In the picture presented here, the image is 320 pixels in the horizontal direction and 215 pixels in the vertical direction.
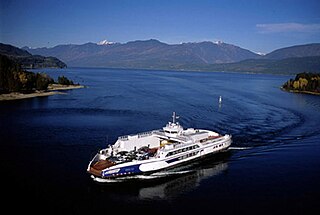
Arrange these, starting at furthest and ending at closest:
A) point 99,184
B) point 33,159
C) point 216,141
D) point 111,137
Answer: point 111,137 → point 216,141 → point 33,159 → point 99,184

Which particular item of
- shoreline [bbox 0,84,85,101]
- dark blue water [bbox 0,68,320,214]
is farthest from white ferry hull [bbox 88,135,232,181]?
shoreline [bbox 0,84,85,101]

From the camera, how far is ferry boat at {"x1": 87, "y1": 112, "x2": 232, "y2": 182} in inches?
1072

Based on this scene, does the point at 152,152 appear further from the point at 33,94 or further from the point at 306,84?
the point at 306,84

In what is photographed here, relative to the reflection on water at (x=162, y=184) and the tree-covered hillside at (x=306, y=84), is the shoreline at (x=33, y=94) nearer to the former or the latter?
the reflection on water at (x=162, y=184)

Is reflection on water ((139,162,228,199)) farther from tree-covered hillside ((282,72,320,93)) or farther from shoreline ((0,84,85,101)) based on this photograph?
tree-covered hillside ((282,72,320,93))

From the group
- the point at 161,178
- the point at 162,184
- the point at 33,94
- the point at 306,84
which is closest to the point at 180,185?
the point at 162,184

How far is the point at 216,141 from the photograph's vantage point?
35.7m

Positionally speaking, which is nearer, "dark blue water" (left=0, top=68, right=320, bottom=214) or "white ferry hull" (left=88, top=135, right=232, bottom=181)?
"dark blue water" (left=0, top=68, right=320, bottom=214)

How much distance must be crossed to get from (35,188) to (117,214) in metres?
7.76

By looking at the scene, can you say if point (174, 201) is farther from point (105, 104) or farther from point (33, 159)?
point (105, 104)

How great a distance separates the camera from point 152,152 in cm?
3212

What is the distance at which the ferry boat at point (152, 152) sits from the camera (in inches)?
1072

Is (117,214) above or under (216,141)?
under

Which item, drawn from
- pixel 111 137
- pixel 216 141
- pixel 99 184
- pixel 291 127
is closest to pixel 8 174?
pixel 99 184
